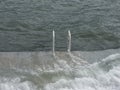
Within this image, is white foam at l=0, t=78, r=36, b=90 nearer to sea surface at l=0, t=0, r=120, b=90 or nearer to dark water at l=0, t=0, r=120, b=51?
sea surface at l=0, t=0, r=120, b=90

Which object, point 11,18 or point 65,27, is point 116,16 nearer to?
point 65,27

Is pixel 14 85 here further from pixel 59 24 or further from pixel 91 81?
pixel 59 24

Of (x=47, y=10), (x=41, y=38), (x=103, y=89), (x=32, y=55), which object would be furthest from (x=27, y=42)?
A: (x=103, y=89)

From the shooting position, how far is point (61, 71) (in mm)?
8508

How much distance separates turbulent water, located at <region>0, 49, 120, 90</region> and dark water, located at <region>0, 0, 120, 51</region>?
48.0 inches

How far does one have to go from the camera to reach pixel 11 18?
1217 centimetres

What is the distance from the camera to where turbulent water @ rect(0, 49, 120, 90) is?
8.03 metres

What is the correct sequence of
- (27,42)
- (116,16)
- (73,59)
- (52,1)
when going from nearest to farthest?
(73,59) → (27,42) → (116,16) → (52,1)

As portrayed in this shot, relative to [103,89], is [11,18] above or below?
above

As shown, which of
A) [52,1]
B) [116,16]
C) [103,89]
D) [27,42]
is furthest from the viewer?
[52,1]

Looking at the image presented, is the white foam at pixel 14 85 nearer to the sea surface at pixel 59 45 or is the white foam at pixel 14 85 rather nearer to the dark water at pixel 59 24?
the sea surface at pixel 59 45

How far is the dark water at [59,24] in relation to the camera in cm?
1053

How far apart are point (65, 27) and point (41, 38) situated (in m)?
1.19

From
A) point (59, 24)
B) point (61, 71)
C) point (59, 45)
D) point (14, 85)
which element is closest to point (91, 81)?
point (61, 71)
